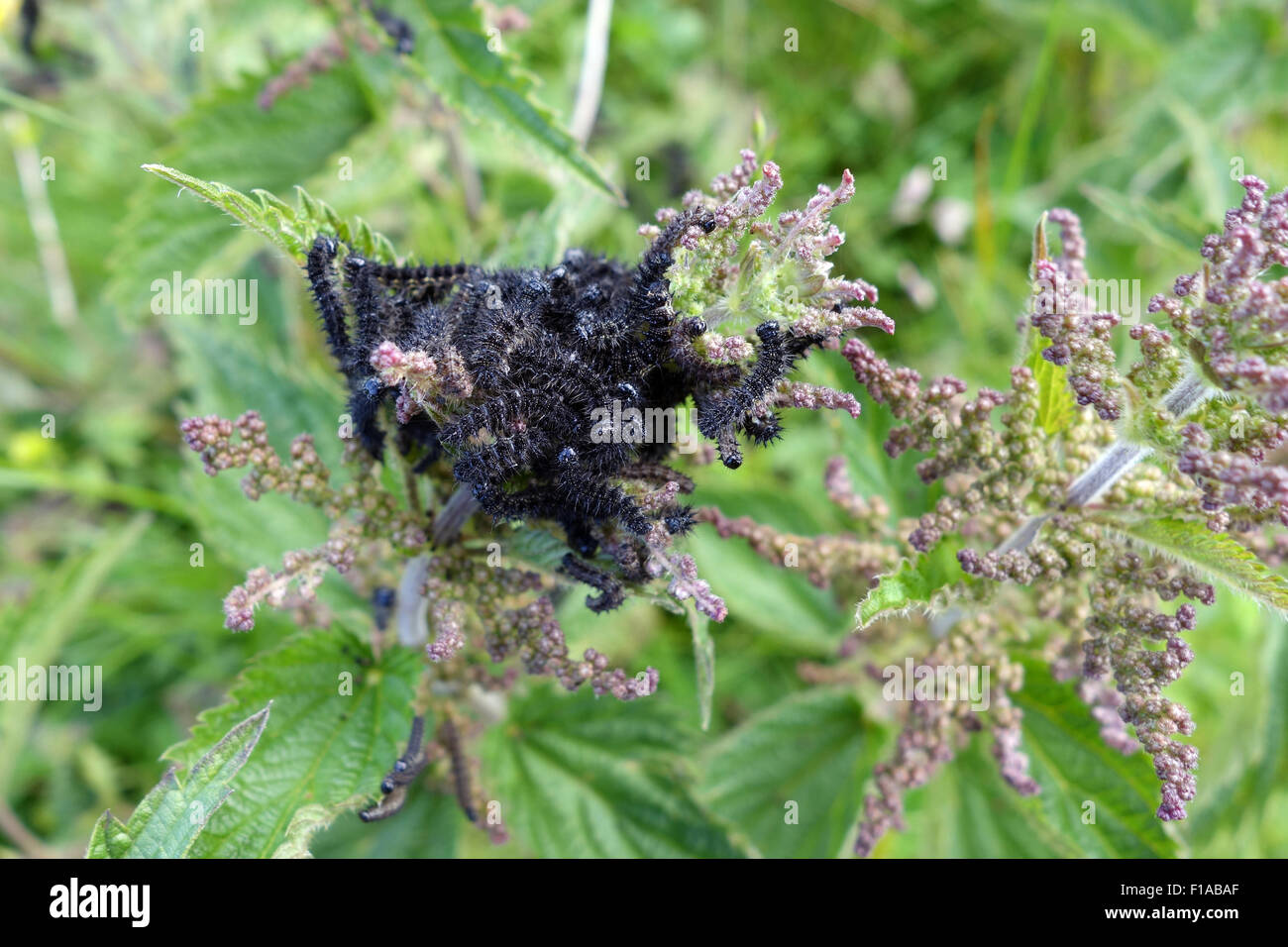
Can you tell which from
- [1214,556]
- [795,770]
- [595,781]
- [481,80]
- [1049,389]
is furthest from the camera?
[795,770]

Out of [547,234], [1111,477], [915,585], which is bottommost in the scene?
[915,585]

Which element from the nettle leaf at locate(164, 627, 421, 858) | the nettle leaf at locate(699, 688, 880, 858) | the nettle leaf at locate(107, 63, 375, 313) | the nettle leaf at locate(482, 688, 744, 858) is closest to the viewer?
the nettle leaf at locate(164, 627, 421, 858)

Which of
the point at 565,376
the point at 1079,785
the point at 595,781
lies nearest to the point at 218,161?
the point at 565,376

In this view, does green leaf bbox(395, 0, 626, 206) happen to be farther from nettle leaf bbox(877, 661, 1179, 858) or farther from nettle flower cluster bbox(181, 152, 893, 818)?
nettle leaf bbox(877, 661, 1179, 858)

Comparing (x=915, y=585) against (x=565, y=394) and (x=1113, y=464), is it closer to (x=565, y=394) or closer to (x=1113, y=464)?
(x=1113, y=464)

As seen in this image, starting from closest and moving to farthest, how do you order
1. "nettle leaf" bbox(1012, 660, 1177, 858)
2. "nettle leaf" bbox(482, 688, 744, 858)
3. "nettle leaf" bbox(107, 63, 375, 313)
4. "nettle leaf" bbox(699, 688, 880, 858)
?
"nettle leaf" bbox(1012, 660, 1177, 858) < "nettle leaf" bbox(482, 688, 744, 858) < "nettle leaf" bbox(699, 688, 880, 858) < "nettle leaf" bbox(107, 63, 375, 313)

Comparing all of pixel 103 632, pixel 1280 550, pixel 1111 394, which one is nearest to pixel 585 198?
pixel 1111 394

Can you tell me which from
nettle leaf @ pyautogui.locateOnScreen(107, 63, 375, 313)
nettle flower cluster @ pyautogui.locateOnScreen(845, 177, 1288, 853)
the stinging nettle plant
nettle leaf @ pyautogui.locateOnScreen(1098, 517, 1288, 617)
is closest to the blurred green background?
nettle leaf @ pyautogui.locateOnScreen(107, 63, 375, 313)
